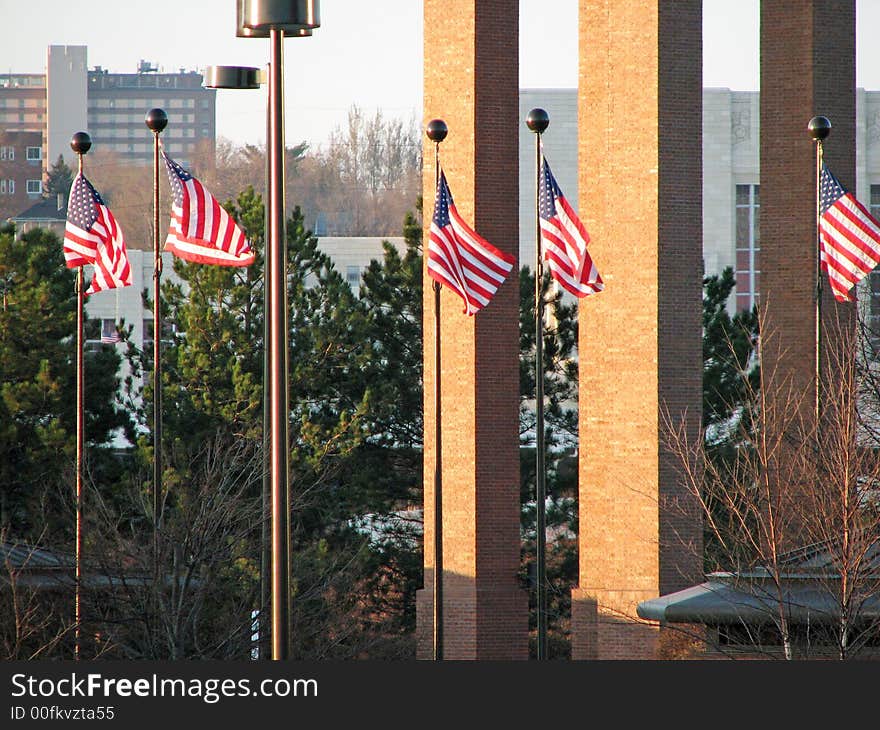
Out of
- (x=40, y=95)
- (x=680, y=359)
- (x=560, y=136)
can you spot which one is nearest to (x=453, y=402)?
(x=680, y=359)

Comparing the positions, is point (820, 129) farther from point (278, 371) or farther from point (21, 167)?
point (21, 167)

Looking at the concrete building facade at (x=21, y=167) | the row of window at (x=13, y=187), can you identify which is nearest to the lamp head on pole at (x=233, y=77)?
the concrete building facade at (x=21, y=167)

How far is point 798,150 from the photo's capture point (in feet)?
101

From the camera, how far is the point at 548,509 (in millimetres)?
40281

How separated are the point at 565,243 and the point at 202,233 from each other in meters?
5.83

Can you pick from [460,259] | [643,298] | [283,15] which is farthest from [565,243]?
[283,15]

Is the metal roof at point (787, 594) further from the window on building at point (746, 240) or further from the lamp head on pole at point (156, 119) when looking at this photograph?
the window on building at point (746, 240)

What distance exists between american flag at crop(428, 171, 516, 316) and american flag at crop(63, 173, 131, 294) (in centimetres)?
480

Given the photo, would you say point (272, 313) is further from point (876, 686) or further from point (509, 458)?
point (509, 458)

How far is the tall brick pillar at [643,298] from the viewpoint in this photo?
92.1 feet

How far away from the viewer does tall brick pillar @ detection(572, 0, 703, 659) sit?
1105 inches

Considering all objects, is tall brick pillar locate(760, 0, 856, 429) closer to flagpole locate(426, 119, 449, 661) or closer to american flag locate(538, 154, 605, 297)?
american flag locate(538, 154, 605, 297)

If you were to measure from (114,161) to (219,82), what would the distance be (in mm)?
114592

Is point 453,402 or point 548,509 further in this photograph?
point 548,509
